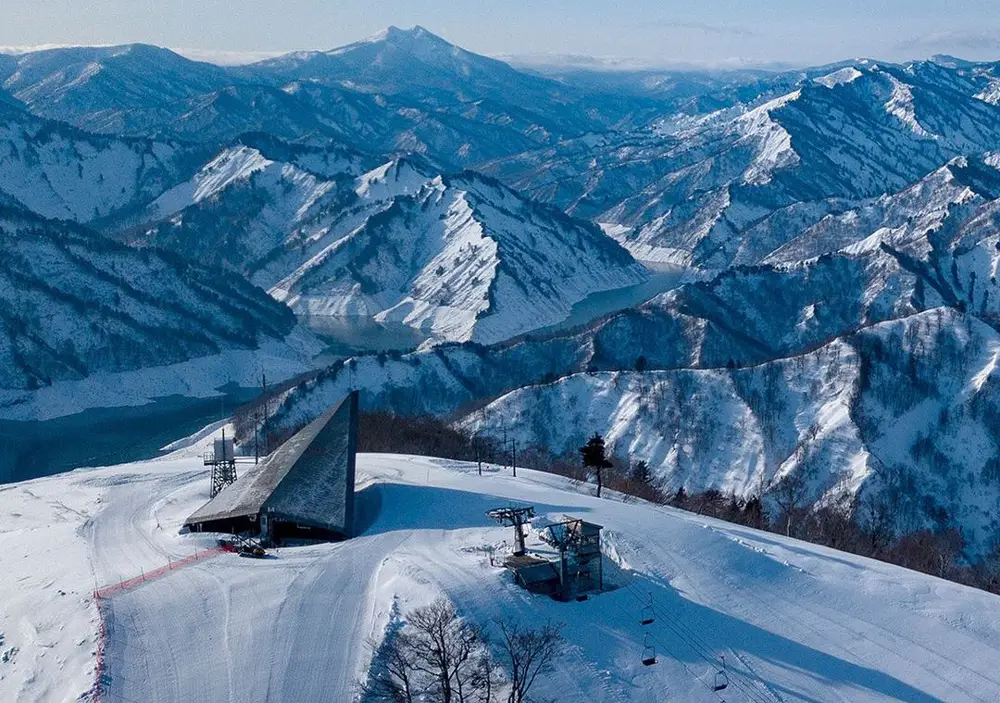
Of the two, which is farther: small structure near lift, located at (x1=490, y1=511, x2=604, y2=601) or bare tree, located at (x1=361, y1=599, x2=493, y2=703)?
small structure near lift, located at (x1=490, y1=511, x2=604, y2=601)

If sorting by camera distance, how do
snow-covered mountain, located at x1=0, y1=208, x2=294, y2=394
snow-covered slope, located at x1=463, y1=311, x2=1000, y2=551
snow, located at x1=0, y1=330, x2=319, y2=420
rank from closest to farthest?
1. snow-covered slope, located at x1=463, y1=311, x2=1000, y2=551
2. snow, located at x1=0, y1=330, x2=319, y2=420
3. snow-covered mountain, located at x1=0, y1=208, x2=294, y2=394

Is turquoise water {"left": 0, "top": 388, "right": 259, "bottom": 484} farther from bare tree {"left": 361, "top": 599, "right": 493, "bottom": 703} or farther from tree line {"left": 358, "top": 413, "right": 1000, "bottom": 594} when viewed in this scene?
bare tree {"left": 361, "top": 599, "right": 493, "bottom": 703}

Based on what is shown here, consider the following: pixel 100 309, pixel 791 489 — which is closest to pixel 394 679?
pixel 791 489

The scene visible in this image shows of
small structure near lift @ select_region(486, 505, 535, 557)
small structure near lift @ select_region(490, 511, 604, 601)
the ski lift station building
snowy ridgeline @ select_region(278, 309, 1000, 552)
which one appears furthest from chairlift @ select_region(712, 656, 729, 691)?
snowy ridgeline @ select_region(278, 309, 1000, 552)

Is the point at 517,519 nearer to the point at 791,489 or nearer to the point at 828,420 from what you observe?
the point at 791,489

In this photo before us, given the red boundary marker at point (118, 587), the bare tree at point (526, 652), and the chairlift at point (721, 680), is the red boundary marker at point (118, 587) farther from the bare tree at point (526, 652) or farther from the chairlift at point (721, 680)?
the chairlift at point (721, 680)

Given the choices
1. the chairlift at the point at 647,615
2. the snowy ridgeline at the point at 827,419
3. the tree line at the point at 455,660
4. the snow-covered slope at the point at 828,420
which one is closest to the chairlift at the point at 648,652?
the chairlift at the point at 647,615
